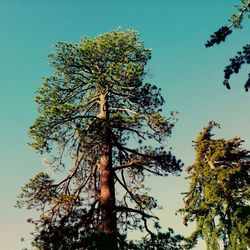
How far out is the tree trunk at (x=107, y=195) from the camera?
10.6m

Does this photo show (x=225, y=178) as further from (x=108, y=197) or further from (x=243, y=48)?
(x=243, y=48)

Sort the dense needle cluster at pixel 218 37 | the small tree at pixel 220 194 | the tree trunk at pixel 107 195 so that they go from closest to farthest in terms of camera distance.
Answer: the dense needle cluster at pixel 218 37, the tree trunk at pixel 107 195, the small tree at pixel 220 194

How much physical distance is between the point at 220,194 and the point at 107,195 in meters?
7.32

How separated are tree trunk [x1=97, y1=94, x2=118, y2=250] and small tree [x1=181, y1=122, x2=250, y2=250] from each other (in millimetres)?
6740

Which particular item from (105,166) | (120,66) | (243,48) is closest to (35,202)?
(105,166)

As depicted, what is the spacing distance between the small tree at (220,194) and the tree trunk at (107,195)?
6.74m

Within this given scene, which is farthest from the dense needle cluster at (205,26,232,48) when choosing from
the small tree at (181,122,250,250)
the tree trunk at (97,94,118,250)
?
the small tree at (181,122,250,250)

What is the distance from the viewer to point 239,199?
54.9ft

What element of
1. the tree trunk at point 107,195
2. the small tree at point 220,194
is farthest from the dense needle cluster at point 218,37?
the small tree at point 220,194

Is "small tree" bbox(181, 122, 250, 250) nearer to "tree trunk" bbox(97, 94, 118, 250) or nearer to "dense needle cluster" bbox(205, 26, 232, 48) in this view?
"tree trunk" bbox(97, 94, 118, 250)

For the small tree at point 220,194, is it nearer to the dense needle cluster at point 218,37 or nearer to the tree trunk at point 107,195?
the tree trunk at point 107,195

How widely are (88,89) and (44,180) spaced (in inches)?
197

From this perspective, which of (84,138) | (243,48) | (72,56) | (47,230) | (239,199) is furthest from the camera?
(239,199)

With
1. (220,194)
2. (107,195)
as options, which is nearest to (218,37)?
(107,195)
